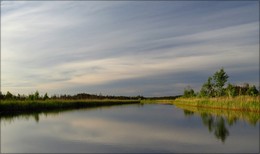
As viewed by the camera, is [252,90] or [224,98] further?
[252,90]

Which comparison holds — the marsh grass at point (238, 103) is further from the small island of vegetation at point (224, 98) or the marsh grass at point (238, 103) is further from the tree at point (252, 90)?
the tree at point (252, 90)

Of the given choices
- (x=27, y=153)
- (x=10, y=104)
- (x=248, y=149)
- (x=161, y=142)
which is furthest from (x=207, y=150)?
(x=10, y=104)

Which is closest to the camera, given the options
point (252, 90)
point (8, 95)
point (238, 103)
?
point (238, 103)

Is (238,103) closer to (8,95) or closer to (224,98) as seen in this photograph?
(224,98)

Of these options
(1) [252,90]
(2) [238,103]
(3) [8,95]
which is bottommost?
(2) [238,103]

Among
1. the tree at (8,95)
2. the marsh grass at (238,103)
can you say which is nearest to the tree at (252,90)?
the marsh grass at (238,103)

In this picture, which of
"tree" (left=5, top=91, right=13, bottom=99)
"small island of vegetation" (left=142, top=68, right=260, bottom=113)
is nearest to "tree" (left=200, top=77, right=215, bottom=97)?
"small island of vegetation" (left=142, top=68, right=260, bottom=113)

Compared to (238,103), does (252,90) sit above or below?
above

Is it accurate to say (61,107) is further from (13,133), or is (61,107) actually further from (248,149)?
(248,149)

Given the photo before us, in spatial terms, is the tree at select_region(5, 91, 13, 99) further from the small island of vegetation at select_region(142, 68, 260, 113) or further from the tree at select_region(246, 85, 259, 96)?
the tree at select_region(246, 85, 259, 96)

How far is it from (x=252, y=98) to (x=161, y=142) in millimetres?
17935

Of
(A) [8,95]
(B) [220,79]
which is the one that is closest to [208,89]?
(B) [220,79]

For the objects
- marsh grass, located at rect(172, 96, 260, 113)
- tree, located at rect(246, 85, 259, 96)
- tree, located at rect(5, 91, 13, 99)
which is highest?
tree, located at rect(246, 85, 259, 96)

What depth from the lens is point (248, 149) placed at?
35.5 feet
